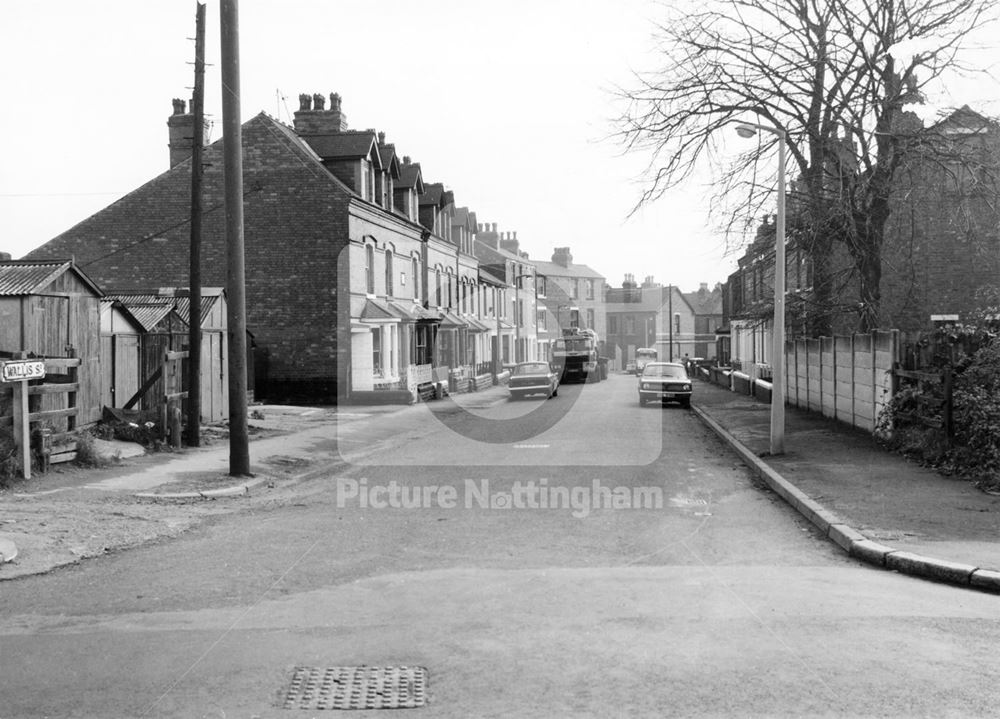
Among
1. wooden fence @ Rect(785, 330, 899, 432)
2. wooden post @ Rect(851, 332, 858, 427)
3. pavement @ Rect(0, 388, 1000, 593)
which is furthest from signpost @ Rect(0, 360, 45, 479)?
wooden post @ Rect(851, 332, 858, 427)

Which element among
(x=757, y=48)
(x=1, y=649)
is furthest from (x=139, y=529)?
(x=757, y=48)

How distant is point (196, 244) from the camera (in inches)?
676

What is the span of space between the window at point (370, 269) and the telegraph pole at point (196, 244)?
54.2 feet

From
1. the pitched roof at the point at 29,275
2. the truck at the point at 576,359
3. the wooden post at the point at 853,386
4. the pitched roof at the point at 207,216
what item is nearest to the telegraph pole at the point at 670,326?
the truck at the point at 576,359

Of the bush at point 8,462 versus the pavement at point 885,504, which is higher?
the bush at point 8,462

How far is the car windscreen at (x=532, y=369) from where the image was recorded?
122 ft

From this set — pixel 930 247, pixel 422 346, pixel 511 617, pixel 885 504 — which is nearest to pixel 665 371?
pixel 930 247

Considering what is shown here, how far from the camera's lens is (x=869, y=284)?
2358 centimetres

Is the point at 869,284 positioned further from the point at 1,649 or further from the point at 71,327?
the point at 1,649

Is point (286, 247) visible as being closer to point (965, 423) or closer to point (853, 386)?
point (853, 386)

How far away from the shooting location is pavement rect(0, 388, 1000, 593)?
8867 mm

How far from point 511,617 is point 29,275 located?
11423mm

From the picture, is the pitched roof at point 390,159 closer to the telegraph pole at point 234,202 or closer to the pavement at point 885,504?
the pavement at point 885,504

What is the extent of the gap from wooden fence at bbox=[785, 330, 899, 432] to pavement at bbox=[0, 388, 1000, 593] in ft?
2.17
